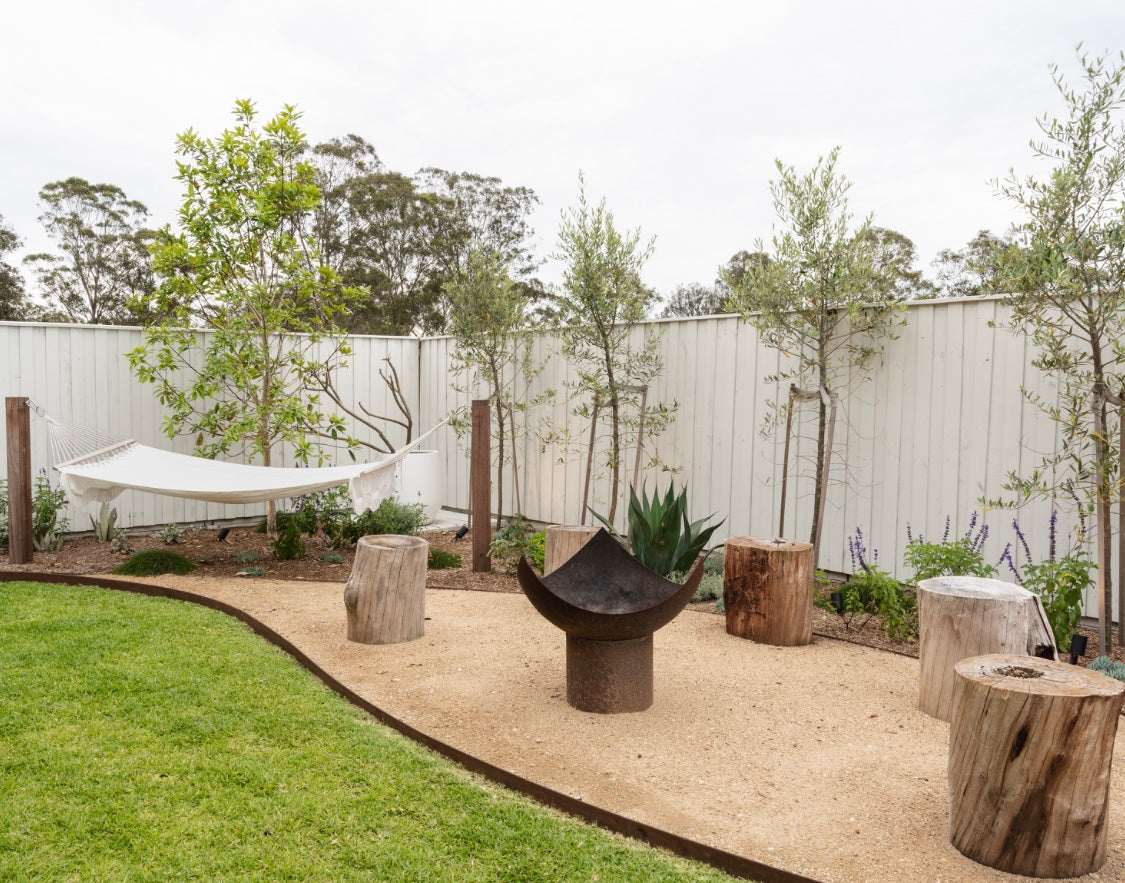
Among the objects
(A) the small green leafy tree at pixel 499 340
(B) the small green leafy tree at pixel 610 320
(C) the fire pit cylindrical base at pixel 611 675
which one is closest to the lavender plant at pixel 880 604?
(C) the fire pit cylindrical base at pixel 611 675

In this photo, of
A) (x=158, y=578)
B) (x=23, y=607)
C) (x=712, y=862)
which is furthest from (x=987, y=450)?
(x=23, y=607)

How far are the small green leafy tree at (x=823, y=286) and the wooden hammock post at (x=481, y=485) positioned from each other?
1.65 metres

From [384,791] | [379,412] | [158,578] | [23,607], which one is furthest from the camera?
[379,412]

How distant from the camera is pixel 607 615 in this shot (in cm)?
252

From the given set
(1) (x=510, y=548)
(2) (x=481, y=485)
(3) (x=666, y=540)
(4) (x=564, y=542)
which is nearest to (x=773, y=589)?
(3) (x=666, y=540)

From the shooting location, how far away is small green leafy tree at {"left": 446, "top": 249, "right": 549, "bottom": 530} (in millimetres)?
6102

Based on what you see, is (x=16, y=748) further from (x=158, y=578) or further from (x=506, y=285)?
(x=506, y=285)

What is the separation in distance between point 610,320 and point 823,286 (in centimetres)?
154

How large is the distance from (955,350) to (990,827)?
289cm

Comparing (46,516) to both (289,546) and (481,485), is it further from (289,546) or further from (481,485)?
(481,485)

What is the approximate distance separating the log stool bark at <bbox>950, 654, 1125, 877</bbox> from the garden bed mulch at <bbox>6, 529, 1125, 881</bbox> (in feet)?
0.24

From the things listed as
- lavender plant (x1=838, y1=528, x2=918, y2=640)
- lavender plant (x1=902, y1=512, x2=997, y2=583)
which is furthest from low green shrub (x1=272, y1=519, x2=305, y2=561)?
lavender plant (x1=902, y1=512, x2=997, y2=583)

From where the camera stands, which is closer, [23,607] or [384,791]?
[384,791]

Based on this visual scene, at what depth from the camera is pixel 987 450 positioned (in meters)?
4.03
